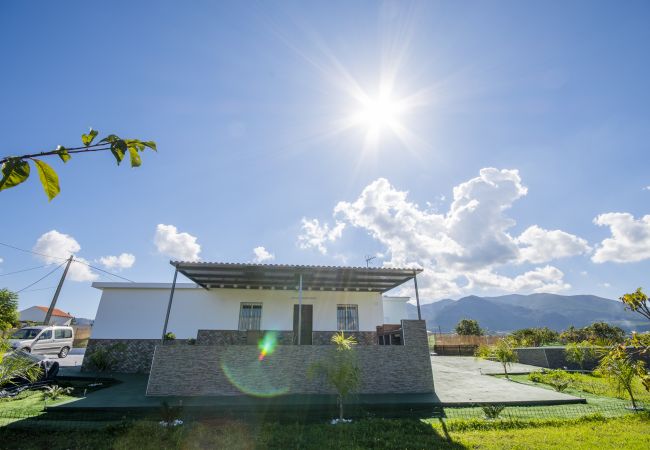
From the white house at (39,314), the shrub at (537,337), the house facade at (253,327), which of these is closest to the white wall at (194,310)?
the house facade at (253,327)

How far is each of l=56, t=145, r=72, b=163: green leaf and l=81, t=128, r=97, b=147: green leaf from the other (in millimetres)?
91

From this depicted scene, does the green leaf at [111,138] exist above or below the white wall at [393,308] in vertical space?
below

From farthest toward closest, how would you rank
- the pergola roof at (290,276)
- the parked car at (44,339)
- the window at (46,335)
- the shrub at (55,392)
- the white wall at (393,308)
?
1. the white wall at (393,308)
2. the window at (46,335)
3. the parked car at (44,339)
4. the pergola roof at (290,276)
5. the shrub at (55,392)

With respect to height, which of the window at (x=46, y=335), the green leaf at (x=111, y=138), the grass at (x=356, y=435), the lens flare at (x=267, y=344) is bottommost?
the grass at (x=356, y=435)

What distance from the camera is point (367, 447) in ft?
17.6

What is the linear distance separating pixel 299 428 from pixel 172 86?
7889mm

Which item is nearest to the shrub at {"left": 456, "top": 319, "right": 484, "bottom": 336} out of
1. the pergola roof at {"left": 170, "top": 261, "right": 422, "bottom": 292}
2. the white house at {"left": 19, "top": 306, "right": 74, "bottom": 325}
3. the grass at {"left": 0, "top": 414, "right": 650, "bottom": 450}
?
the pergola roof at {"left": 170, "top": 261, "right": 422, "bottom": 292}

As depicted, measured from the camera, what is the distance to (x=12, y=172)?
1.23 m

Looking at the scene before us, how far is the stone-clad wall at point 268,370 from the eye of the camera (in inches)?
348

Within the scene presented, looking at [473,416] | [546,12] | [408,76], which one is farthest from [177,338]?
[546,12]

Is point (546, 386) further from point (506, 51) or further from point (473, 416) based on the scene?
point (506, 51)

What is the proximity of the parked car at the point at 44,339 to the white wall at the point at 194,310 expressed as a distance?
Answer: 2.93 m

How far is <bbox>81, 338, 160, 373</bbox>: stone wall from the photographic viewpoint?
43.1 ft

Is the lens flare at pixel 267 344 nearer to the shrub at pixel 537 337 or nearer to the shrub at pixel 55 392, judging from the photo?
the shrub at pixel 55 392
